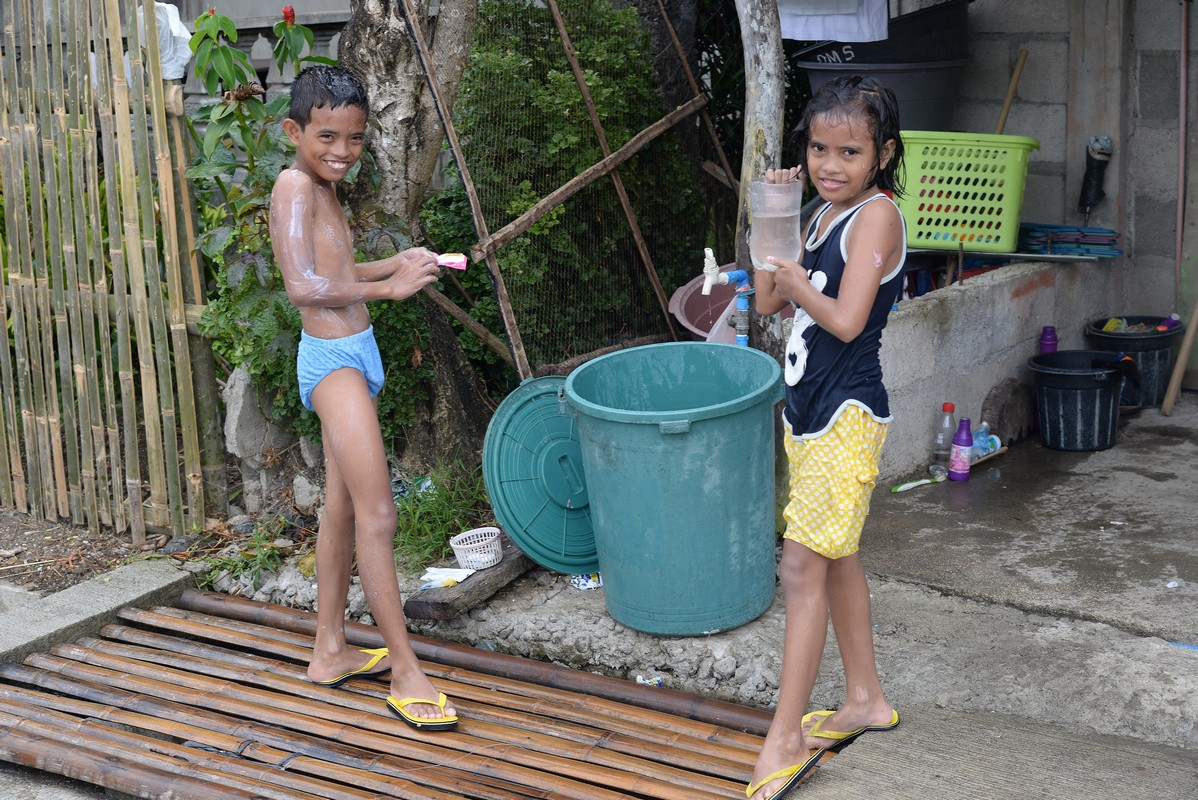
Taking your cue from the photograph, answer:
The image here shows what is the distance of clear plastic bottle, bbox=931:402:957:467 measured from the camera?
210 inches

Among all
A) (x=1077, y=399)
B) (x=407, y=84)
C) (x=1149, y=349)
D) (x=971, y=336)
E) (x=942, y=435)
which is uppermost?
(x=407, y=84)

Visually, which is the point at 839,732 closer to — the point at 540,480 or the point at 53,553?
the point at 540,480

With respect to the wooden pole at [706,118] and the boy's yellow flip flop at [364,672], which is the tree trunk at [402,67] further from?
the boy's yellow flip flop at [364,672]

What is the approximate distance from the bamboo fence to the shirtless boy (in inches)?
53.9

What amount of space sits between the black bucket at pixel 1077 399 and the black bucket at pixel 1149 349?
35 cm

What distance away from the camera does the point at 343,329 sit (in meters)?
3.63

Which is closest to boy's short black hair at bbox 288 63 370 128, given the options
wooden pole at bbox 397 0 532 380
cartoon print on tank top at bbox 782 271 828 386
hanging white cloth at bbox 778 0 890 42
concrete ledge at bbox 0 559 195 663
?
wooden pole at bbox 397 0 532 380

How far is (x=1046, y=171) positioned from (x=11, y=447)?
5102 millimetres

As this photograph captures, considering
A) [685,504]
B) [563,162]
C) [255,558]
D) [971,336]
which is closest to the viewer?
[685,504]

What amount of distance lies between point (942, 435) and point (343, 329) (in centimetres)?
286

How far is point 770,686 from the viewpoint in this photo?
3693 mm

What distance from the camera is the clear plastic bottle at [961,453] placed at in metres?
5.25

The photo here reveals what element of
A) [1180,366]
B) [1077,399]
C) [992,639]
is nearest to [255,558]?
[992,639]

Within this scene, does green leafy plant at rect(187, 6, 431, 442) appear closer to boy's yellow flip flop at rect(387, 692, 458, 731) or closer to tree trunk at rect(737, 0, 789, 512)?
tree trunk at rect(737, 0, 789, 512)
